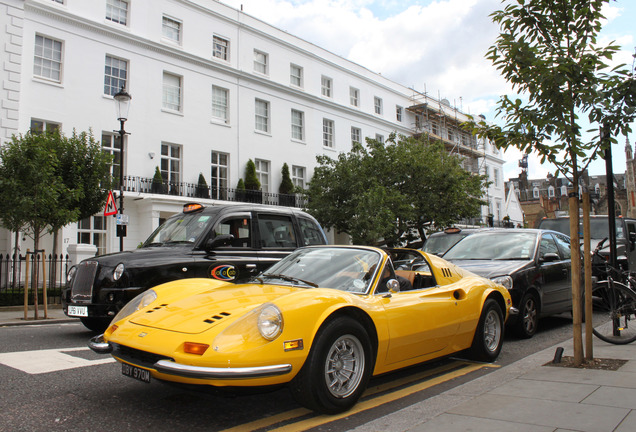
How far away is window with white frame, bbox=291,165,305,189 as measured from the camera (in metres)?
30.6

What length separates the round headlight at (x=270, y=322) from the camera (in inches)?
141

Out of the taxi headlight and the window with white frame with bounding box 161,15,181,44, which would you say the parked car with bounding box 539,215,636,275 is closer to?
the taxi headlight

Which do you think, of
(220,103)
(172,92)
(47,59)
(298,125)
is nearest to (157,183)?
(172,92)

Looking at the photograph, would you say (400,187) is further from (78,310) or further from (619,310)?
(78,310)

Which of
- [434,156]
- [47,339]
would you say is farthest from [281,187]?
[47,339]

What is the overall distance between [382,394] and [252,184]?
23113 mm

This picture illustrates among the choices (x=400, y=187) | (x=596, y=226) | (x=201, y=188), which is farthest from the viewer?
(x=400, y=187)

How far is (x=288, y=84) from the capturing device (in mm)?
30625

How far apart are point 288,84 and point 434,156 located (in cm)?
1018

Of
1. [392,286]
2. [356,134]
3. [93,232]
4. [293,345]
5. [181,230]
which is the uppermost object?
[356,134]

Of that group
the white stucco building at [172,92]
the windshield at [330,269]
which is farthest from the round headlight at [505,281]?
the white stucco building at [172,92]

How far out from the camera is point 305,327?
12.2 ft

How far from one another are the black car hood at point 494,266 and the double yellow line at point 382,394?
187 cm

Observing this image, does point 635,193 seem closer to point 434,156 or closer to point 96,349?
point 434,156
